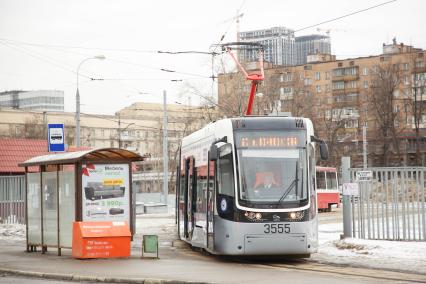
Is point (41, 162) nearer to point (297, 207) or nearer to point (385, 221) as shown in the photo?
point (297, 207)

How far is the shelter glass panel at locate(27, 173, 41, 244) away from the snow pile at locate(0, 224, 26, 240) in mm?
7081

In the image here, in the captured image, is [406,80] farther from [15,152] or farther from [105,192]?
[105,192]

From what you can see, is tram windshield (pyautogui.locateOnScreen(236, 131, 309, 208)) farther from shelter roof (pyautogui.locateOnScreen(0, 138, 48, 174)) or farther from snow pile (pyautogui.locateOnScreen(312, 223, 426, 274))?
shelter roof (pyautogui.locateOnScreen(0, 138, 48, 174))

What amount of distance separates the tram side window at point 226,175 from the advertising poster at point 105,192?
2.65m

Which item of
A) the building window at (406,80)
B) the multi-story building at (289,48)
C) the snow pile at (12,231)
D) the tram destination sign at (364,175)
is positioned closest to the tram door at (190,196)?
the tram destination sign at (364,175)

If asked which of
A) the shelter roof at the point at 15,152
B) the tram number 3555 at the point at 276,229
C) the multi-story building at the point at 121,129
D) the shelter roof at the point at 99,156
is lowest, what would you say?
the tram number 3555 at the point at 276,229

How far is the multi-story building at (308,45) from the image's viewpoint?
14325cm

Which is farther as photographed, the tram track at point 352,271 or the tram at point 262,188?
the tram at point 262,188

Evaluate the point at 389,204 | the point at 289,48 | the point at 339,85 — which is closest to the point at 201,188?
the point at 389,204

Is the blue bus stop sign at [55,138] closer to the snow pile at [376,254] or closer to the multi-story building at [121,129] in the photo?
the snow pile at [376,254]

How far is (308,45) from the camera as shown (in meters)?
154

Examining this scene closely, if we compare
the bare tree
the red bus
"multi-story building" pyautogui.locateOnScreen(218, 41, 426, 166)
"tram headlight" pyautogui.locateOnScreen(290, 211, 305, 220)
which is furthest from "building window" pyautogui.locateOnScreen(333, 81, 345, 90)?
"tram headlight" pyautogui.locateOnScreen(290, 211, 305, 220)

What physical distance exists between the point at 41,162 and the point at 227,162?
5098 millimetres

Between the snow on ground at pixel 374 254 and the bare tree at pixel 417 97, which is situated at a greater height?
the bare tree at pixel 417 97
